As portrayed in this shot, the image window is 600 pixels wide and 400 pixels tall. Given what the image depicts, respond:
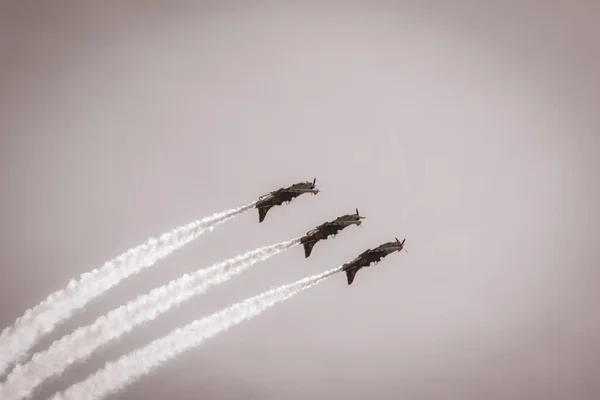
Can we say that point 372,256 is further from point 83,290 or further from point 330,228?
point 83,290

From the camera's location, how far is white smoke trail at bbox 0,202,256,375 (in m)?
80.8

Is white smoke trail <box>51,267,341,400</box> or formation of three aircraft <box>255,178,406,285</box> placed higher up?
formation of three aircraft <box>255,178,406,285</box>

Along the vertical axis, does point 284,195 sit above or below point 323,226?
above

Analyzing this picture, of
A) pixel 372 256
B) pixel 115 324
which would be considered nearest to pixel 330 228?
pixel 372 256

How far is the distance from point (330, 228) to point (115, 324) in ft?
86.0

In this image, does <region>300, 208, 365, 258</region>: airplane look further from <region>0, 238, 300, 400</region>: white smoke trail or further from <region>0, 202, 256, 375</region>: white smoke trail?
<region>0, 202, 256, 375</region>: white smoke trail

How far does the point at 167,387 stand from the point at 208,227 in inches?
1591

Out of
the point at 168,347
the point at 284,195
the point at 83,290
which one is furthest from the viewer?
the point at 83,290

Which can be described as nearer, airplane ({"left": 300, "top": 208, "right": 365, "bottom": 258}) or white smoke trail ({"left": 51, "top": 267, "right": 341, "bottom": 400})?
white smoke trail ({"left": 51, "top": 267, "right": 341, "bottom": 400})

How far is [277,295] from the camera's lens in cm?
8894

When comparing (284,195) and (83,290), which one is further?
(83,290)

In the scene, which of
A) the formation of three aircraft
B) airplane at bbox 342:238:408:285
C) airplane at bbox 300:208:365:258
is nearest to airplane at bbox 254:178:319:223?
the formation of three aircraft

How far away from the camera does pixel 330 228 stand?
84.3 m

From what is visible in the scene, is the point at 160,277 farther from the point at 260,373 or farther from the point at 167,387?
the point at 260,373
